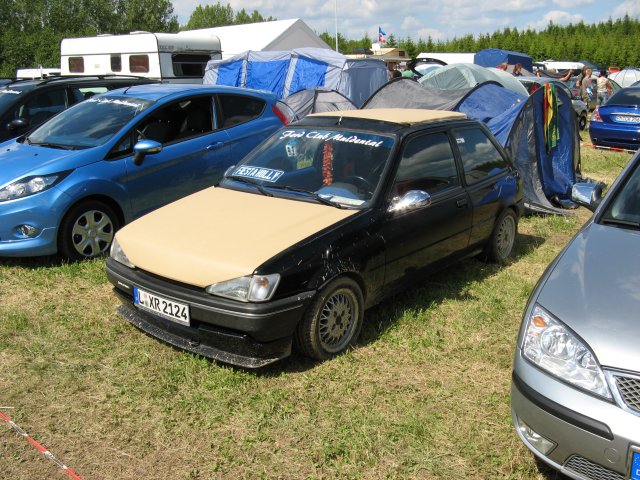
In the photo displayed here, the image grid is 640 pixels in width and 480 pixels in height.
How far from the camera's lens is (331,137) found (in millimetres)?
4648

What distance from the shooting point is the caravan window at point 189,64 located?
16.5 metres

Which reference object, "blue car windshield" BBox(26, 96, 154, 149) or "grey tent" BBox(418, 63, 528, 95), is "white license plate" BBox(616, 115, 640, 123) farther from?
"blue car windshield" BBox(26, 96, 154, 149)

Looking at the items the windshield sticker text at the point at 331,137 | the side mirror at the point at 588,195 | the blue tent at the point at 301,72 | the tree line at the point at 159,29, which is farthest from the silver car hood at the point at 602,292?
the tree line at the point at 159,29

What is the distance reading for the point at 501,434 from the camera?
3.15 metres

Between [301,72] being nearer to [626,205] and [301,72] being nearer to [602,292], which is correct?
[626,205]

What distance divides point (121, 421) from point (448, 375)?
198 centimetres

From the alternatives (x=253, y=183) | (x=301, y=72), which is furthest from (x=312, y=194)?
(x=301, y=72)

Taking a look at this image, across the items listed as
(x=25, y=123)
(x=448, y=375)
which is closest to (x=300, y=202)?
(x=448, y=375)

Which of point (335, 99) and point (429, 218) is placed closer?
point (429, 218)

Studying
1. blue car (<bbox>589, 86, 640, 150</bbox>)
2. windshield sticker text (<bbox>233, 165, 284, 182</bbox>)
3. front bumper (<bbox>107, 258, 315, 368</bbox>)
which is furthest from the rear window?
front bumper (<bbox>107, 258, 315, 368</bbox>)

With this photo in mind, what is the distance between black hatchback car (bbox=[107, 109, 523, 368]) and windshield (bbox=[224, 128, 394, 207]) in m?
0.01

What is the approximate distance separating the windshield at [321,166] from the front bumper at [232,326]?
3.35ft

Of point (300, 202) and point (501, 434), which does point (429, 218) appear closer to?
point (300, 202)

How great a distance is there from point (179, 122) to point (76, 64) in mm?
14276
